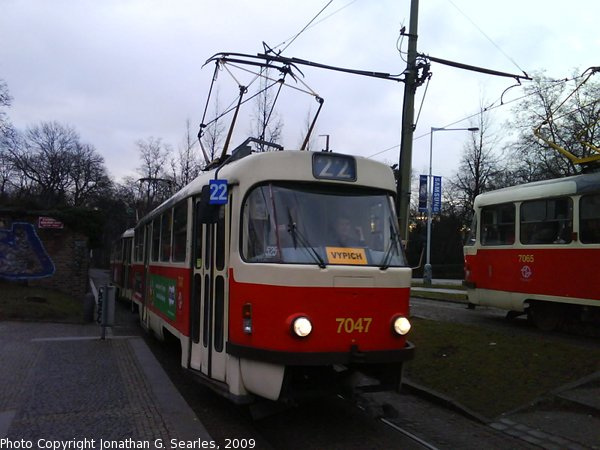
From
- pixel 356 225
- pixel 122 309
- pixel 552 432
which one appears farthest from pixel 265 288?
pixel 122 309

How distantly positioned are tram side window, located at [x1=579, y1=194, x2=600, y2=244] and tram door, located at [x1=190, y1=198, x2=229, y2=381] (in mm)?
6838

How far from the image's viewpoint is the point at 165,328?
9.25 m

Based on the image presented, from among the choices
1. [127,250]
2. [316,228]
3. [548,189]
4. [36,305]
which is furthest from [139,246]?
[548,189]

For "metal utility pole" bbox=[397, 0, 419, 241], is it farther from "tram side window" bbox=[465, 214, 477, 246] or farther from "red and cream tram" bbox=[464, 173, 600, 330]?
"tram side window" bbox=[465, 214, 477, 246]

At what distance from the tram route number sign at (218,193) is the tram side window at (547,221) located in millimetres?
6992

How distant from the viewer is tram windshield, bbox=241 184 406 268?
5531 mm

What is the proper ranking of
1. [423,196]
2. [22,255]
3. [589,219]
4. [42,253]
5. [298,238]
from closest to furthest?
[298,238]
[589,219]
[22,255]
[42,253]
[423,196]

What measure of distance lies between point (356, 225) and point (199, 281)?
227cm

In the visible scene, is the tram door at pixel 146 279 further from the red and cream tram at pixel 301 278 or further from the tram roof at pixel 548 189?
the tram roof at pixel 548 189

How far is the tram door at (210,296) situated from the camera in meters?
6.13

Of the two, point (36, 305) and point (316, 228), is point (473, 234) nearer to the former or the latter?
point (316, 228)

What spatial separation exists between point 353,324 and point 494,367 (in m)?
3.49

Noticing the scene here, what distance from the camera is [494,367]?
310 inches

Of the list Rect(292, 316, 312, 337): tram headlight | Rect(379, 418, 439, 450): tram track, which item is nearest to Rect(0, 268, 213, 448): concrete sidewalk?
Rect(292, 316, 312, 337): tram headlight
